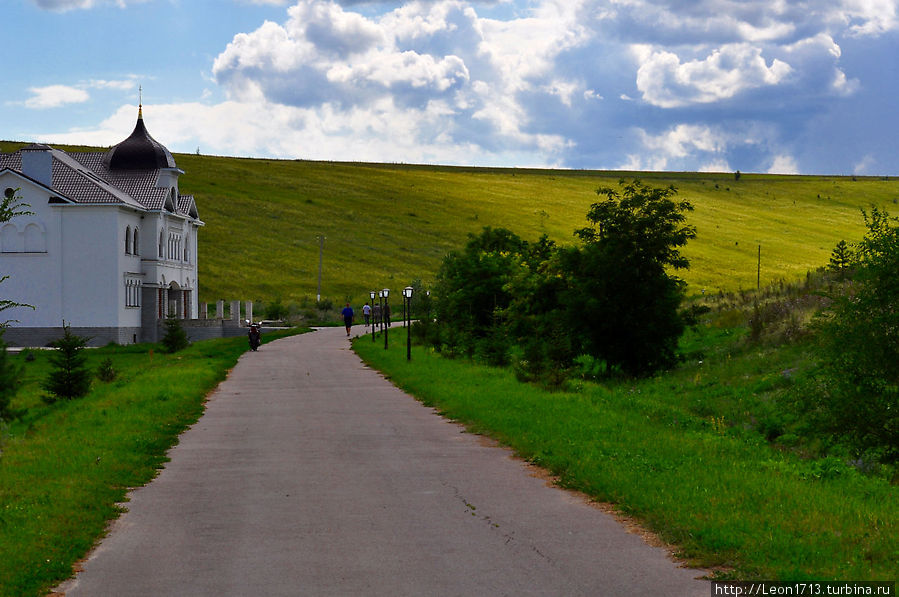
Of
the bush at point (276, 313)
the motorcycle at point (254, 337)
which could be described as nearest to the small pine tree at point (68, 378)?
the motorcycle at point (254, 337)

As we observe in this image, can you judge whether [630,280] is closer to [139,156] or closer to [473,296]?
[473,296]

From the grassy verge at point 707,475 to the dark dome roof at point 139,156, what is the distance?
4645 cm

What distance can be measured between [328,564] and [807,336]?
20893 millimetres

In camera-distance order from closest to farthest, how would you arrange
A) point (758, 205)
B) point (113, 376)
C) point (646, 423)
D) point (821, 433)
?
point (821, 433) < point (646, 423) < point (113, 376) < point (758, 205)

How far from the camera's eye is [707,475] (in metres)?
11.2

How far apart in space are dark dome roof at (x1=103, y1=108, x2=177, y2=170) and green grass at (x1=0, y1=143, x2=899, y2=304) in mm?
20094

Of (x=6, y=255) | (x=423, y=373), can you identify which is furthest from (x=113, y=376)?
(x=6, y=255)

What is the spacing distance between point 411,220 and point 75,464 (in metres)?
104

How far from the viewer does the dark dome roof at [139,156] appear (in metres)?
65.8

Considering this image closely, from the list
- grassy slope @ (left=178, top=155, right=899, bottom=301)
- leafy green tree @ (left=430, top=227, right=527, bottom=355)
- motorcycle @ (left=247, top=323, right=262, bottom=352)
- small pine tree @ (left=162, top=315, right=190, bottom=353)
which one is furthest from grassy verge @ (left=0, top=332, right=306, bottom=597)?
grassy slope @ (left=178, top=155, right=899, bottom=301)

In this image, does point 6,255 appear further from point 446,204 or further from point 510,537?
point 446,204

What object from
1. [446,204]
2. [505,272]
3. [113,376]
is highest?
[446,204]

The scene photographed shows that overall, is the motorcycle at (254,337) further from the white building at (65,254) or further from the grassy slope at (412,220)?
the grassy slope at (412,220)

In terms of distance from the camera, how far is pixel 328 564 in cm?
806
